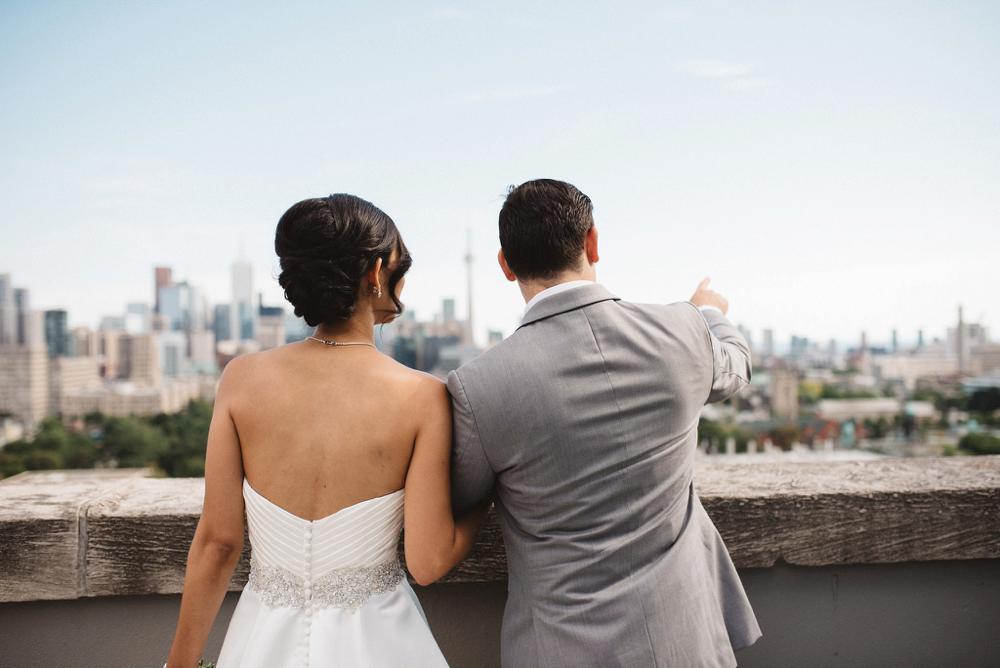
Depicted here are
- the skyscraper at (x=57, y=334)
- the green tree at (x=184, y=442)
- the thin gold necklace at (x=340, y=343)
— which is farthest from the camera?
the skyscraper at (x=57, y=334)

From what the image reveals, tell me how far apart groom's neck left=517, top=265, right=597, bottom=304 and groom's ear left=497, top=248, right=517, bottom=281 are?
0.02 m

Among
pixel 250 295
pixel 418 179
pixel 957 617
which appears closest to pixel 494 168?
pixel 418 179

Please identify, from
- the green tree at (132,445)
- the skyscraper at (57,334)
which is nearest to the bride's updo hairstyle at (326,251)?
the green tree at (132,445)

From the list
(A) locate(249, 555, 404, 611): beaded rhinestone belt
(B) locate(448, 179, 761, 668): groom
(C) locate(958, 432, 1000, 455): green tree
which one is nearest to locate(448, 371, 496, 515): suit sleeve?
(B) locate(448, 179, 761, 668): groom

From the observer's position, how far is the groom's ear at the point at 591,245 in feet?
3.88

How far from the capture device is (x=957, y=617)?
1.56 meters

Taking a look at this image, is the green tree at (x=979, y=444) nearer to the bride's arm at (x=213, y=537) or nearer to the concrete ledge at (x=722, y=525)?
the concrete ledge at (x=722, y=525)

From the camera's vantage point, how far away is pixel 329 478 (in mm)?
1121

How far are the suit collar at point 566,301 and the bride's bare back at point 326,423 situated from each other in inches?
7.3

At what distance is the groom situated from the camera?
3.44ft

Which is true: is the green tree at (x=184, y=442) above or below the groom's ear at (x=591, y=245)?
below

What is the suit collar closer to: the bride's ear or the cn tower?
the bride's ear

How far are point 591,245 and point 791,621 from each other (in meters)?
0.94

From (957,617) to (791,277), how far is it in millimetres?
96452
